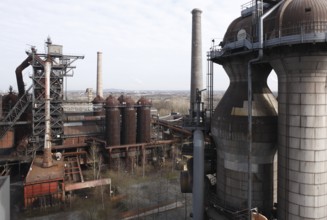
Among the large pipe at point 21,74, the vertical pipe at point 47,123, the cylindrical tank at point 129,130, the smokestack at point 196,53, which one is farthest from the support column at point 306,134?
the large pipe at point 21,74

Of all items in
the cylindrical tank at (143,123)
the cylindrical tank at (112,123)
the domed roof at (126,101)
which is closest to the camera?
the cylindrical tank at (112,123)

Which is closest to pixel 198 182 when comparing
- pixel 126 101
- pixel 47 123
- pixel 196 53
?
pixel 196 53

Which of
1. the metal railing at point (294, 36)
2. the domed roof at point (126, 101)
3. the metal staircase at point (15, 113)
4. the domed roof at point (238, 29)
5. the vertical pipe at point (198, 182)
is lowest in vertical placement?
the vertical pipe at point (198, 182)

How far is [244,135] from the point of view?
15.0m

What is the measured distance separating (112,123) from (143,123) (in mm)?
4510

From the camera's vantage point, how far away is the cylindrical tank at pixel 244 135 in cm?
1487

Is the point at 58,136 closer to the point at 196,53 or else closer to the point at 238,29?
the point at 196,53

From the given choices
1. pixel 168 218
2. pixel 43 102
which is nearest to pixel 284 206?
pixel 168 218

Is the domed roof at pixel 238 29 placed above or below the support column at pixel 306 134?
above

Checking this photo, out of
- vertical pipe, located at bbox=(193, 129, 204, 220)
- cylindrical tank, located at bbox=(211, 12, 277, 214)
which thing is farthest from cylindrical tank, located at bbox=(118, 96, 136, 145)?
cylindrical tank, located at bbox=(211, 12, 277, 214)

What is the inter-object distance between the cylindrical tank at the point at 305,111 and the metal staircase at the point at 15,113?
27622 millimetres

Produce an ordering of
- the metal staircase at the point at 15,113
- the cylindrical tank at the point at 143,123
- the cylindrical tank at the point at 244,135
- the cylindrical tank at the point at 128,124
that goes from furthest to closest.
A: the cylindrical tank at the point at 143,123 < the cylindrical tank at the point at 128,124 < the metal staircase at the point at 15,113 < the cylindrical tank at the point at 244,135

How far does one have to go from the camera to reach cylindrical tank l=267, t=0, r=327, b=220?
12.6 m

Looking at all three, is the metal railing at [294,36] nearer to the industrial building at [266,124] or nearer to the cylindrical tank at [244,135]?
the industrial building at [266,124]
